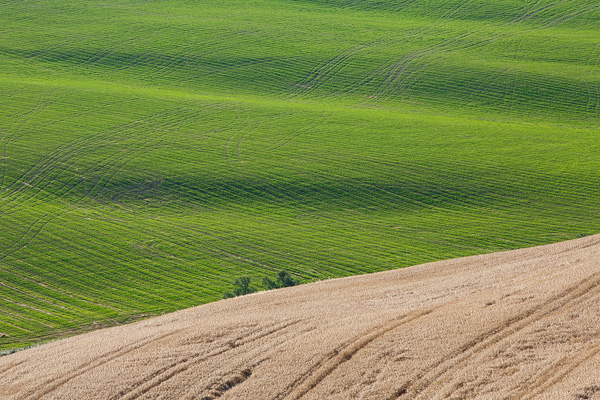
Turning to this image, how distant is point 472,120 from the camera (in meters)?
64.5

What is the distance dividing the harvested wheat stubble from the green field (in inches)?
646

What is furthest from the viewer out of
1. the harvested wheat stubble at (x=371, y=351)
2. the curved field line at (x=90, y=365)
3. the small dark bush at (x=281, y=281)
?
the small dark bush at (x=281, y=281)

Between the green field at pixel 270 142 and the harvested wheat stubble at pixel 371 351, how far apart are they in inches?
646

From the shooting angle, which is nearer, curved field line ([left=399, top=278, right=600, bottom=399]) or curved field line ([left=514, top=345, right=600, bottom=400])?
curved field line ([left=514, top=345, right=600, bottom=400])

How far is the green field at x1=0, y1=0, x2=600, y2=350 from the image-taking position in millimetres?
39375

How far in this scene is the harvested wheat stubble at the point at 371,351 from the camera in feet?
41.4

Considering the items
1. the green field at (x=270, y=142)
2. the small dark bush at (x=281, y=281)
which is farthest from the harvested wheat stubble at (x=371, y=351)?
the green field at (x=270, y=142)

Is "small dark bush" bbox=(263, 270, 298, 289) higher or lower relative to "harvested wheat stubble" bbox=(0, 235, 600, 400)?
lower

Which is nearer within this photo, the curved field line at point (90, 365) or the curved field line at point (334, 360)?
the curved field line at point (334, 360)

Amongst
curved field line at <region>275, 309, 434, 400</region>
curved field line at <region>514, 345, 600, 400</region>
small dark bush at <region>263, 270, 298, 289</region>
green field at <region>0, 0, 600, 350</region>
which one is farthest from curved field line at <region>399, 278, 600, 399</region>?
green field at <region>0, 0, 600, 350</region>

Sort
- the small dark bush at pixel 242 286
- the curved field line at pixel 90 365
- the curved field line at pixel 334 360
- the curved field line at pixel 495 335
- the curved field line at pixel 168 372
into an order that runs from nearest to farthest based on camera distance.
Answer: the curved field line at pixel 495 335 < the curved field line at pixel 334 360 < the curved field line at pixel 168 372 < the curved field line at pixel 90 365 < the small dark bush at pixel 242 286

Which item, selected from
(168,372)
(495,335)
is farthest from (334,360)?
(168,372)

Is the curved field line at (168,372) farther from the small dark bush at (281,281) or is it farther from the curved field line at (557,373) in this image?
the small dark bush at (281,281)

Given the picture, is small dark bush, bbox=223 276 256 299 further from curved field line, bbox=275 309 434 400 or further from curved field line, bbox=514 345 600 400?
curved field line, bbox=514 345 600 400
